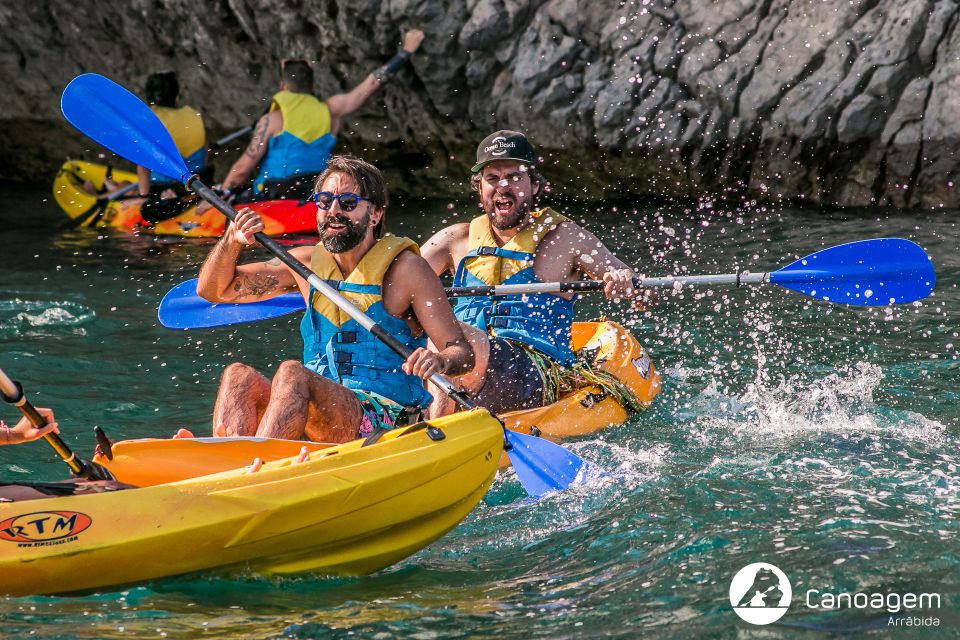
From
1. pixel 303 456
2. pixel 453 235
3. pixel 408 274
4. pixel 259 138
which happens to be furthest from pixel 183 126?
pixel 303 456

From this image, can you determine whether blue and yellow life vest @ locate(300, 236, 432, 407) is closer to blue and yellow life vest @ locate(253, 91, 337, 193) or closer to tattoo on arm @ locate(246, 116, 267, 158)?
blue and yellow life vest @ locate(253, 91, 337, 193)

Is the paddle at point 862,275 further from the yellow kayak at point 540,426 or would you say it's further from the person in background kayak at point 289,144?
the person in background kayak at point 289,144

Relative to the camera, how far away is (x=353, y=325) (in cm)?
437

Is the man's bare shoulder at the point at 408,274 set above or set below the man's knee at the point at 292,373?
above

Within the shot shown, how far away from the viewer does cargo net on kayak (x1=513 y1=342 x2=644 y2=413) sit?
510 centimetres

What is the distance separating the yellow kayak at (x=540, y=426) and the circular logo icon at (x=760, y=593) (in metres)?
1.25

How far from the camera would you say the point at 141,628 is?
10.7 ft

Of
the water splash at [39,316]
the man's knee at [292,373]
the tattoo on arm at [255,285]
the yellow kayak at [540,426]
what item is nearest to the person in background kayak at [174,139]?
the water splash at [39,316]

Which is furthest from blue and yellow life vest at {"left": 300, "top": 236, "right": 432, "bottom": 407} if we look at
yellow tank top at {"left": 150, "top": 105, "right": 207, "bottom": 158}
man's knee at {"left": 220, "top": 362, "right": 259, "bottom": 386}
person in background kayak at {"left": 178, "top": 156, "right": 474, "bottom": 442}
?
yellow tank top at {"left": 150, "top": 105, "right": 207, "bottom": 158}

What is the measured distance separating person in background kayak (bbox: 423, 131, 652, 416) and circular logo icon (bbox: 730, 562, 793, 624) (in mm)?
1663

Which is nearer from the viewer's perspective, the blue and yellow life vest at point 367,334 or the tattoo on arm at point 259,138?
the blue and yellow life vest at point 367,334

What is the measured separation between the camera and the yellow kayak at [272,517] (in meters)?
3.33

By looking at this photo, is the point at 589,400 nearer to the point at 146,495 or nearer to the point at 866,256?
the point at 866,256

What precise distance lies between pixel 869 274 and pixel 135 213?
6.25 m
